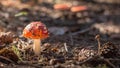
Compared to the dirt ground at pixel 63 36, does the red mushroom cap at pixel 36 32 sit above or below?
above

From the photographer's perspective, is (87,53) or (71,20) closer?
(87,53)

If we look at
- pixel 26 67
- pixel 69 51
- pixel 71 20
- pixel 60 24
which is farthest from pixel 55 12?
pixel 26 67

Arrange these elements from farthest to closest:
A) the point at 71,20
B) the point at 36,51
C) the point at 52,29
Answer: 1. the point at 71,20
2. the point at 52,29
3. the point at 36,51

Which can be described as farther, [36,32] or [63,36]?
[63,36]

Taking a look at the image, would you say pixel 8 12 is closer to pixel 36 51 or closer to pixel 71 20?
pixel 71 20

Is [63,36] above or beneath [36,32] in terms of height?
beneath

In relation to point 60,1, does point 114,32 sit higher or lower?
lower

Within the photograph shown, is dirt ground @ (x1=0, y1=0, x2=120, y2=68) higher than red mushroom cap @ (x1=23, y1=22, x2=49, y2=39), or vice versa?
red mushroom cap @ (x1=23, y1=22, x2=49, y2=39)

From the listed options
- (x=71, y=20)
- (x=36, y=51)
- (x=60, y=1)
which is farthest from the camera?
(x=60, y=1)
